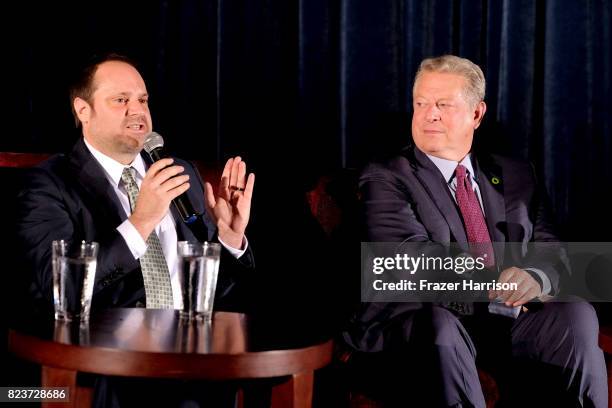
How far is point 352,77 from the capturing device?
2.62m

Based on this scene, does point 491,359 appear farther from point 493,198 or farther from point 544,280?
point 493,198

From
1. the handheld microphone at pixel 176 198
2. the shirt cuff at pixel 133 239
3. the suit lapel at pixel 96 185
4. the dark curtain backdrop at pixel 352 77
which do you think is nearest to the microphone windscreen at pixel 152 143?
the handheld microphone at pixel 176 198

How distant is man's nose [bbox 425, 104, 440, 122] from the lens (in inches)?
93.0

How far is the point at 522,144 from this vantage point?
8.71 ft

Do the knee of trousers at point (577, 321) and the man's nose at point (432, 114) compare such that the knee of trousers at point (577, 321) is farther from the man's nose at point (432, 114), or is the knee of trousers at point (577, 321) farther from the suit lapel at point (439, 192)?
the man's nose at point (432, 114)

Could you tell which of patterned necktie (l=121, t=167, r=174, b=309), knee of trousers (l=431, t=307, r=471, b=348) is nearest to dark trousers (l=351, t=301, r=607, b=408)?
knee of trousers (l=431, t=307, r=471, b=348)

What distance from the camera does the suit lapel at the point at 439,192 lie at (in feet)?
7.38

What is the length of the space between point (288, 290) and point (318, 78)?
676 millimetres

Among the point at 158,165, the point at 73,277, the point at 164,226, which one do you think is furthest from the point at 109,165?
the point at 73,277

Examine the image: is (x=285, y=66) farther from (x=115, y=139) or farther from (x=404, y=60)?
(x=115, y=139)

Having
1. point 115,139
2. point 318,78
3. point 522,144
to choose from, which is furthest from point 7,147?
point 522,144

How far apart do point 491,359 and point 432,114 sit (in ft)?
2.30

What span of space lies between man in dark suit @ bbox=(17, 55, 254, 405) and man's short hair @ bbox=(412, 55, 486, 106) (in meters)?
0.67

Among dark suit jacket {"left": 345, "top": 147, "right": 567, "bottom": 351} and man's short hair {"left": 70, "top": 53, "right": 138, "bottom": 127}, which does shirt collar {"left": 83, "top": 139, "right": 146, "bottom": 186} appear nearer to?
man's short hair {"left": 70, "top": 53, "right": 138, "bottom": 127}
